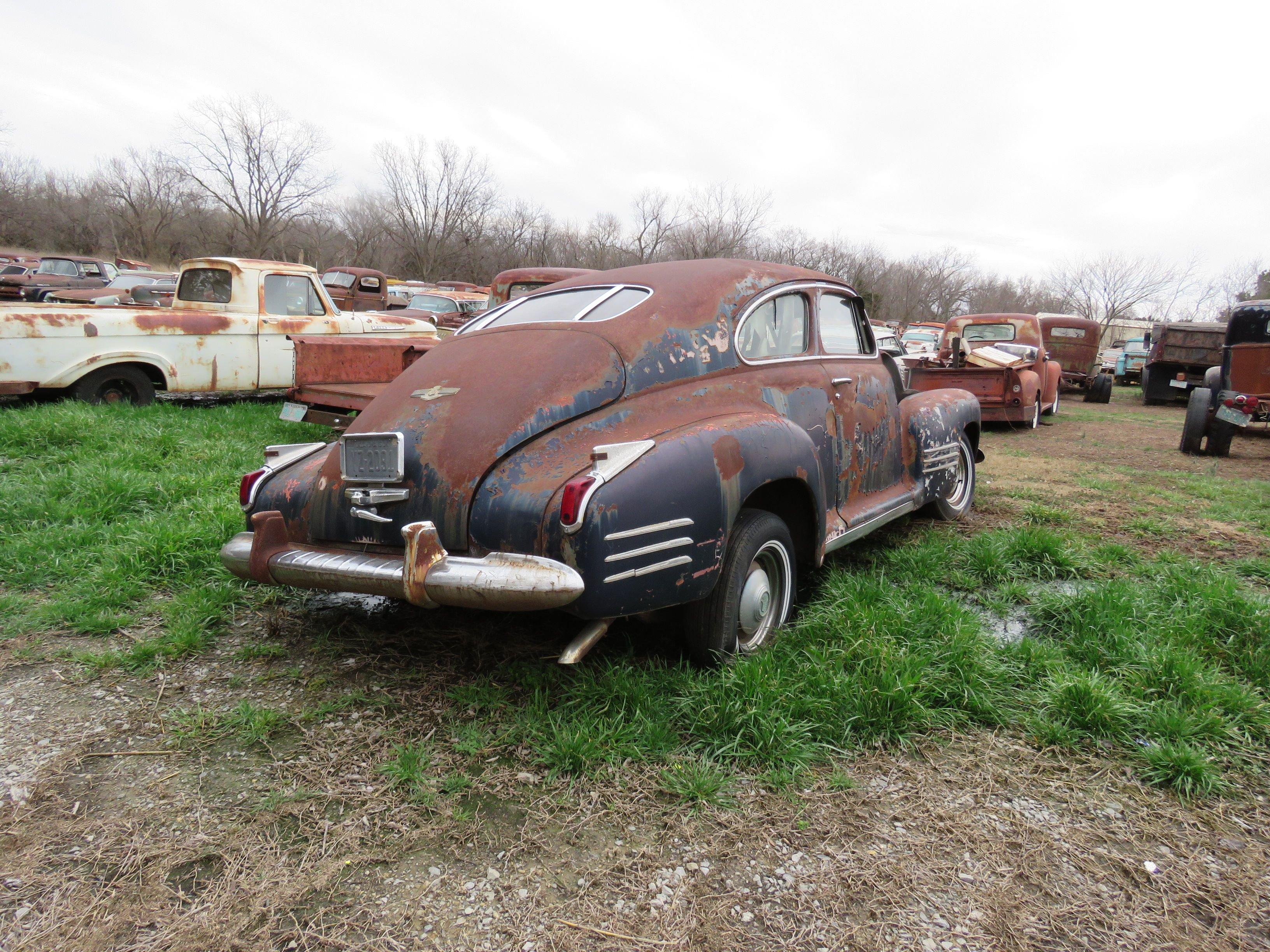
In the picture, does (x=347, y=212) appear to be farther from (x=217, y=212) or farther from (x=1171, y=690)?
(x=1171, y=690)

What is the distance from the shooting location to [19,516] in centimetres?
462

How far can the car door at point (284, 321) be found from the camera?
8.42 metres

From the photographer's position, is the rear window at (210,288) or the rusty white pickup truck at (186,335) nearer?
the rusty white pickup truck at (186,335)

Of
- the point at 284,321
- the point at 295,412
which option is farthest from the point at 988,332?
the point at 295,412

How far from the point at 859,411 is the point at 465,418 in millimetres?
2174

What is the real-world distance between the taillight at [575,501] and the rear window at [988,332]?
40.2 feet

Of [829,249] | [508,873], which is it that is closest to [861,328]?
[508,873]

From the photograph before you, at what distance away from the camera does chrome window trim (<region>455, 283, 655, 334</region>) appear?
3.32 metres

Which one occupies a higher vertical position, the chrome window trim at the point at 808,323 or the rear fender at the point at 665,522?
the chrome window trim at the point at 808,323

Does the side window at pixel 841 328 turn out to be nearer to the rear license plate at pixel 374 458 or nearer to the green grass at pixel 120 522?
the rear license plate at pixel 374 458

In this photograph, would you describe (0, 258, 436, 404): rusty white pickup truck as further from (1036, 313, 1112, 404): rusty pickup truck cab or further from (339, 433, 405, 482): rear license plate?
(1036, 313, 1112, 404): rusty pickup truck cab

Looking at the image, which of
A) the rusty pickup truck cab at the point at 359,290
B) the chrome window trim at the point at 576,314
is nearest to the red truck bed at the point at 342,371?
the chrome window trim at the point at 576,314

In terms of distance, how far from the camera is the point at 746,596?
121 inches

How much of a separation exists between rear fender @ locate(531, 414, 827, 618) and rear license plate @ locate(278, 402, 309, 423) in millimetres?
4902
